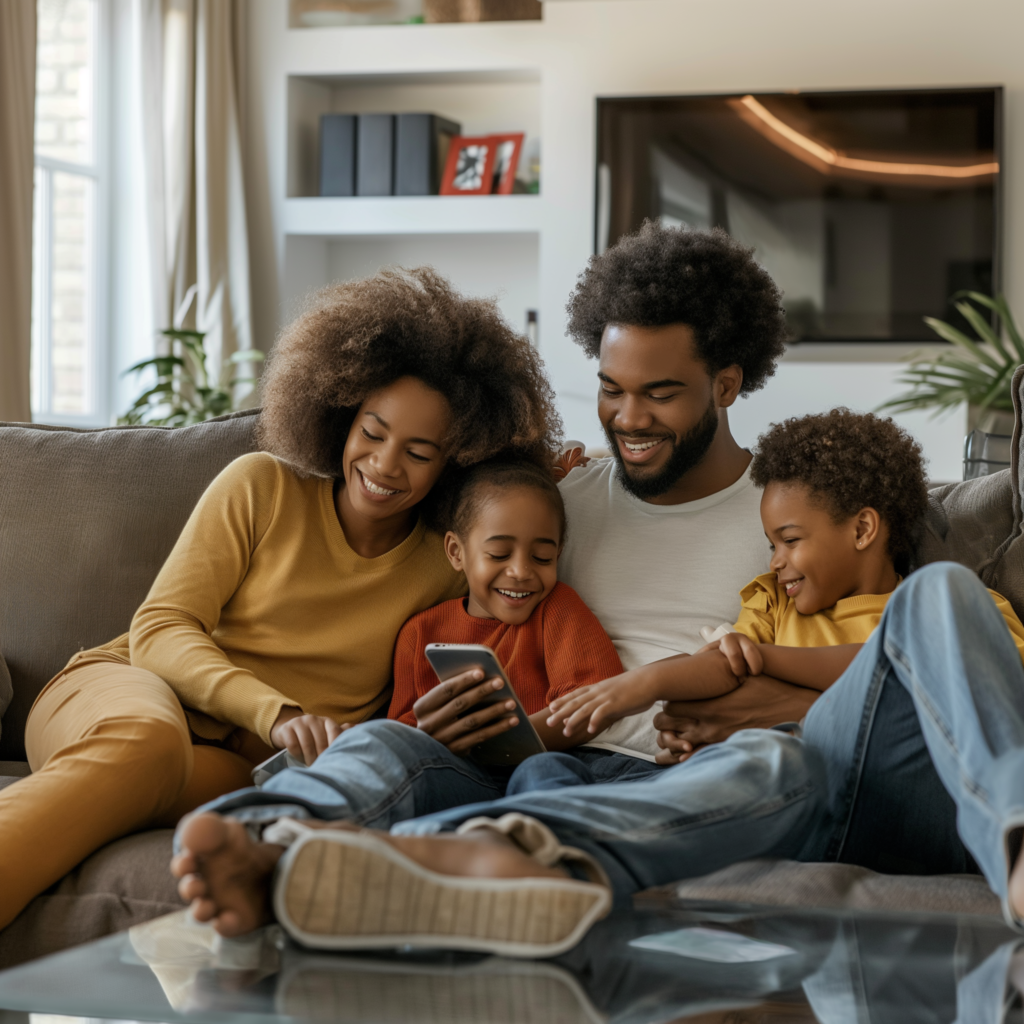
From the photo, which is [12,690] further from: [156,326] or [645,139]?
[645,139]

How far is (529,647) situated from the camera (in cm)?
161

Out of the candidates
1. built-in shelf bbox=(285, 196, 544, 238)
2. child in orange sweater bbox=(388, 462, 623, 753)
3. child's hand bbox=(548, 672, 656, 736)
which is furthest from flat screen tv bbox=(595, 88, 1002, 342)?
child's hand bbox=(548, 672, 656, 736)

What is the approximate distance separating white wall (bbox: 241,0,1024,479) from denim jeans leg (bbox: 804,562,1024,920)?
331cm

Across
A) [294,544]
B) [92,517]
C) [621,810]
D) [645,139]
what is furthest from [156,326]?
[621,810]

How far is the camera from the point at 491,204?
4.68 metres

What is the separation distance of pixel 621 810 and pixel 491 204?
3904 mm

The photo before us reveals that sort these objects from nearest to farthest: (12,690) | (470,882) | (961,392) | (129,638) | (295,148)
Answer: (470,882), (129,638), (12,690), (961,392), (295,148)

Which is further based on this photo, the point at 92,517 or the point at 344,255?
the point at 344,255

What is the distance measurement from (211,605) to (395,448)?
1.08ft

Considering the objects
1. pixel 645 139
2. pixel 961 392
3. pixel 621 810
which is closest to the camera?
pixel 621 810

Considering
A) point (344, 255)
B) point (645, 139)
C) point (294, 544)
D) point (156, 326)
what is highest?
point (645, 139)

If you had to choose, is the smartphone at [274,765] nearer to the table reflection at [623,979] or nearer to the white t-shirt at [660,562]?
the table reflection at [623,979]

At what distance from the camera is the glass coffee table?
2.91ft

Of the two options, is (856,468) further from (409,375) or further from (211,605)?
(211,605)
